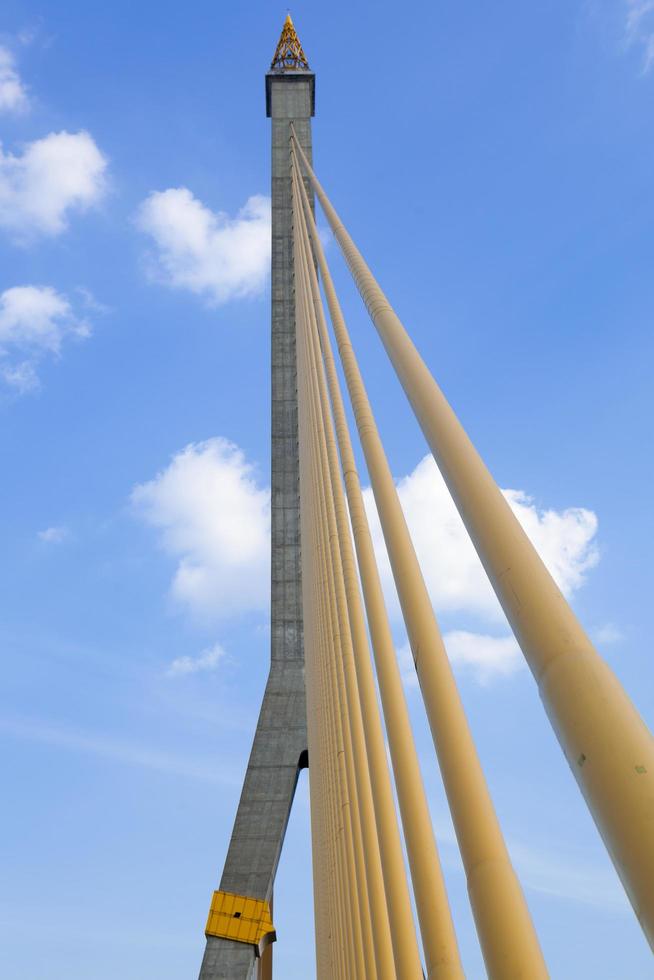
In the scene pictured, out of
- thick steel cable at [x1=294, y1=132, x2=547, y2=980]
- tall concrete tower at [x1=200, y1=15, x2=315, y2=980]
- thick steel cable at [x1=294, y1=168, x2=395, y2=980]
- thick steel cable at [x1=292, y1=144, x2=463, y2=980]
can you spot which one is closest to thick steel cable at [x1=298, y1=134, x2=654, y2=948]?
thick steel cable at [x1=294, y1=132, x2=547, y2=980]

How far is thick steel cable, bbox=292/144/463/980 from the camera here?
194 cm

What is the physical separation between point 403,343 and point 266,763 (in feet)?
28.2

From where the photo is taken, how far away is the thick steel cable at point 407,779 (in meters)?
1.94

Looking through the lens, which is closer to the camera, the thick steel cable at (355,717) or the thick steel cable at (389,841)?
the thick steel cable at (389,841)

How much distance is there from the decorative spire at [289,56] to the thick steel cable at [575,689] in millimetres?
15259

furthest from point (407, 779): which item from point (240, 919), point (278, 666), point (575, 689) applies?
point (278, 666)

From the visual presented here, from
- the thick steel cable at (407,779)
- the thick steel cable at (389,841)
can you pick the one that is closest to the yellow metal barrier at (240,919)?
the thick steel cable at (389,841)

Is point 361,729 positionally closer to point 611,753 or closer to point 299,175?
point 611,753

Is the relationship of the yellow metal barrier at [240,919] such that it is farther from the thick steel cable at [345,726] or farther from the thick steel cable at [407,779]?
the thick steel cable at [407,779]

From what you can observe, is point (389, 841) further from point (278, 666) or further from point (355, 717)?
point (278, 666)

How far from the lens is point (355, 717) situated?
11.8ft

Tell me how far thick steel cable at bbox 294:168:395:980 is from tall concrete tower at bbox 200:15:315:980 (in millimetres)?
5463

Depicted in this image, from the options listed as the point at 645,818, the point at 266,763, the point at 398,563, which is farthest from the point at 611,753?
the point at 266,763

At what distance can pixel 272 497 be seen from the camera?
40.8 ft
